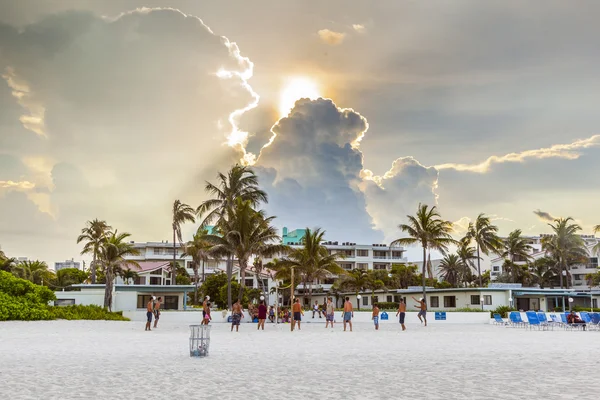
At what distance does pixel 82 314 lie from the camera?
41.0m

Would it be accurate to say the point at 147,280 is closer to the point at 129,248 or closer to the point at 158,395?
the point at 129,248

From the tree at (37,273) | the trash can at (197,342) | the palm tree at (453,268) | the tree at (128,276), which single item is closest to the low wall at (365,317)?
the trash can at (197,342)

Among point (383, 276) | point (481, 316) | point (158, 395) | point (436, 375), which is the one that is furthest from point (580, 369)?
point (383, 276)

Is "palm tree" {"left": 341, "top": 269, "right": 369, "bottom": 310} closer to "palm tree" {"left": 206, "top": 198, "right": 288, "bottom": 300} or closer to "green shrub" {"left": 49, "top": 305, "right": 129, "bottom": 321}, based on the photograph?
"palm tree" {"left": 206, "top": 198, "right": 288, "bottom": 300}

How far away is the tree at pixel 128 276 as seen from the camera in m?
77.2

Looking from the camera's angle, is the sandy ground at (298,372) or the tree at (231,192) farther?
the tree at (231,192)

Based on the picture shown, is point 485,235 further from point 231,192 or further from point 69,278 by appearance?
point 69,278

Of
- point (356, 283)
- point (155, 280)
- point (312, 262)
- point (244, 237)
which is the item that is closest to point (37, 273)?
point (155, 280)

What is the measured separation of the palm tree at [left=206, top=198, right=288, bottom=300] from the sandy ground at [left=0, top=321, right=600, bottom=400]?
28594 millimetres

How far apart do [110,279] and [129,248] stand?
6.66 metres

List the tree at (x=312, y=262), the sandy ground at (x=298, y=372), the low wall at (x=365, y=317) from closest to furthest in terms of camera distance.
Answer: the sandy ground at (x=298, y=372) < the low wall at (x=365, y=317) < the tree at (x=312, y=262)

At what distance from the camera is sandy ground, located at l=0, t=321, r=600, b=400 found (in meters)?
9.85

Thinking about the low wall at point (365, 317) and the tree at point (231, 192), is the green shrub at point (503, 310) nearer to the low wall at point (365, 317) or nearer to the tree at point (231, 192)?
the low wall at point (365, 317)

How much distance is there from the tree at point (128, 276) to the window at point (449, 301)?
4038cm
